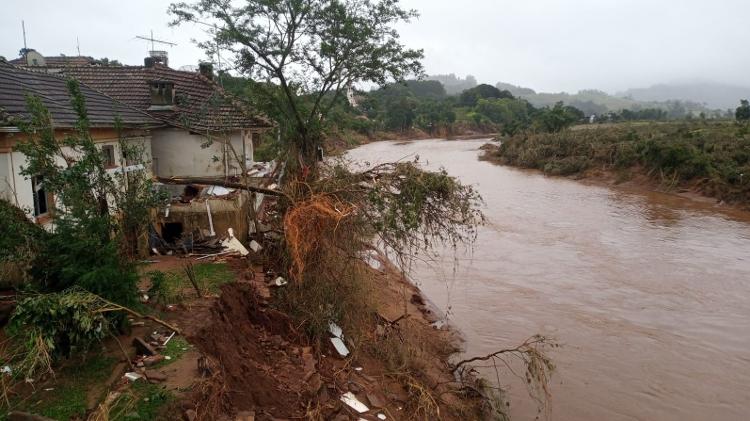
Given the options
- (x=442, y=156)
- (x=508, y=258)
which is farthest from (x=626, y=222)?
(x=442, y=156)

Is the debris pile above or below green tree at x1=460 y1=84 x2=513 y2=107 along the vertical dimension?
below

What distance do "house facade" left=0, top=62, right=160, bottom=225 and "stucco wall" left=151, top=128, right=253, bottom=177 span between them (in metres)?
0.36

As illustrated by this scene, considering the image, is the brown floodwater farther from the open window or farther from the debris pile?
the open window

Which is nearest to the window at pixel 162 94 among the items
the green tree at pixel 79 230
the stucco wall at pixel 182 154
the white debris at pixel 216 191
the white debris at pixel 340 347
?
the stucco wall at pixel 182 154

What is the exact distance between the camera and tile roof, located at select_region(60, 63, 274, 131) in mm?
15758

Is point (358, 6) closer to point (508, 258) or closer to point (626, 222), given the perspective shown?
point (508, 258)

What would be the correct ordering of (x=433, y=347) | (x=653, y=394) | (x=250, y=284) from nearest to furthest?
(x=653, y=394), (x=250, y=284), (x=433, y=347)

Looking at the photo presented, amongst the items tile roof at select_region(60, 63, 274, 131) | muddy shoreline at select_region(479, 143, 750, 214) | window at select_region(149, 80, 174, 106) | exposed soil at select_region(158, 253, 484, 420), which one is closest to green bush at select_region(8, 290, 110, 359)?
exposed soil at select_region(158, 253, 484, 420)

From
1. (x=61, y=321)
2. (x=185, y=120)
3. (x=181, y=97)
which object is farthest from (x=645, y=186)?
(x=61, y=321)

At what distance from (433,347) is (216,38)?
10.6m

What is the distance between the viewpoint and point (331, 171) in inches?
376

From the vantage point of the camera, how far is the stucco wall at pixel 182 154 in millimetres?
15617

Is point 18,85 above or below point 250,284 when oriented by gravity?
above

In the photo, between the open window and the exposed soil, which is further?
the open window
